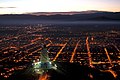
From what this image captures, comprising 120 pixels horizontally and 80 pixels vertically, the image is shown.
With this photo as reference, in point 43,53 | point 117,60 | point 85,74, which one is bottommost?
point 117,60

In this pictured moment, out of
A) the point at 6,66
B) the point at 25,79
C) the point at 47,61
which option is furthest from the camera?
the point at 6,66

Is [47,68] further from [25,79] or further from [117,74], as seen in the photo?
[117,74]

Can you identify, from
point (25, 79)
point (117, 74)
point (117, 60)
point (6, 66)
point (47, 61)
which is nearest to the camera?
point (25, 79)

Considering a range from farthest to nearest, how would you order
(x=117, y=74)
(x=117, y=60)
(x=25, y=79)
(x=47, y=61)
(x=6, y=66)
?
(x=117, y=60), (x=6, y=66), (x=117, y=74), (x=47, y=61), (x=25, y=79)

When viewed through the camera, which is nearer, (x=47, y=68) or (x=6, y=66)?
(x=47, y=68)

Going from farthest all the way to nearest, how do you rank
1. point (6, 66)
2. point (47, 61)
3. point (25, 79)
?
point (6, 66) < point (47, 61) < point (25, 79)

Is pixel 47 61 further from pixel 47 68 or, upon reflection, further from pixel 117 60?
pixel 117 60

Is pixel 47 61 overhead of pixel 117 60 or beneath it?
overhead

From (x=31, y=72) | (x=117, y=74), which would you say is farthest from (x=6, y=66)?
(x=117, y=74)

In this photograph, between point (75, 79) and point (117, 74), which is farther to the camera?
point (117, 74)
